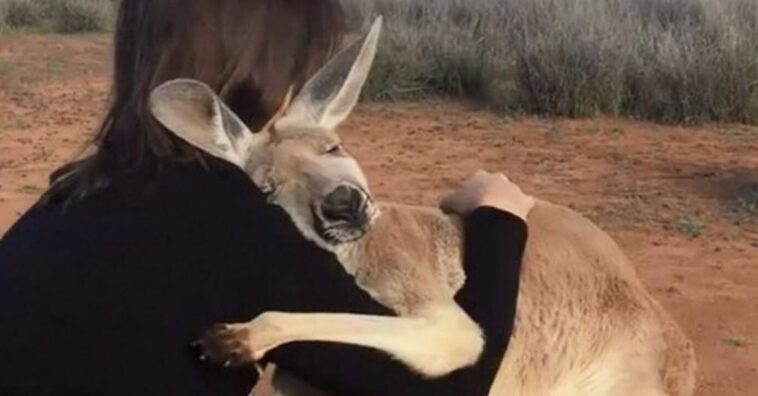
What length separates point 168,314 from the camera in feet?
6.85

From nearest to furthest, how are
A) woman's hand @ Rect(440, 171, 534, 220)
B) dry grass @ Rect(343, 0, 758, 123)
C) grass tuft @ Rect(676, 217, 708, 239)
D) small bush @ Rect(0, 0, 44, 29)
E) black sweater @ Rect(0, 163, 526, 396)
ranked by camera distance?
black sweater @ Rect(0, 163, 526, 396)
woman's hand @ Rect(440, 171, 534, 220)
grass tuft @ Rect(676, 217, 708, 239)
dry grass @ Rect(343, 0, 758, 123)
small bush @ Rect(0, 0, 44, 29)

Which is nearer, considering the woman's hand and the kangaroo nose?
the kangaroo nose

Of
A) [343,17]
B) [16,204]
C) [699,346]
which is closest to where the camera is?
[343,17]

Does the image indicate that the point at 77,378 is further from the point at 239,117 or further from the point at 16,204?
the point at 16,204

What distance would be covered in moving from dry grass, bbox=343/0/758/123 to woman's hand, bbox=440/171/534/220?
9.26m

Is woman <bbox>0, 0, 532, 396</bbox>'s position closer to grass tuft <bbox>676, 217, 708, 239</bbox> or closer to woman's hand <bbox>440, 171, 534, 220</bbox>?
woman's hand <bbox>440, 171, 534, 220</bbox>

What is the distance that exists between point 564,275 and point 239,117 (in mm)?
871

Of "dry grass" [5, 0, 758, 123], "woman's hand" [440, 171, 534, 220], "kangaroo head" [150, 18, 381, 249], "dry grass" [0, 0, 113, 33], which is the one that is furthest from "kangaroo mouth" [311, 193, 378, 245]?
"dry grass" [0, 0, 113, 33]

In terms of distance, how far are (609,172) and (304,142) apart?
888cm

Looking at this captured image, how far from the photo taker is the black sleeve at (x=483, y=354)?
2.24 metres

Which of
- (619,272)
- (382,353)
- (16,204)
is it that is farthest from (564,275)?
(16,204)

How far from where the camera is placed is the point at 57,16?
2411 cm

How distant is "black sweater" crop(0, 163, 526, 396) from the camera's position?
6.84ft

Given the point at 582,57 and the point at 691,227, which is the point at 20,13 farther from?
the point at 691,227
